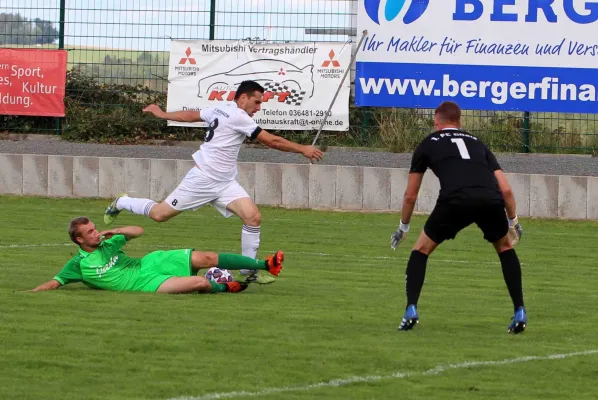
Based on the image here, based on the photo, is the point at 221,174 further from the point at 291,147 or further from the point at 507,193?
the point at 507,193

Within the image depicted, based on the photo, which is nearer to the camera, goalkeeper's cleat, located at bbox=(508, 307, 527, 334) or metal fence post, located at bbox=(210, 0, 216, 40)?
goalkeeper's cleat, located at bbox=(508, 307, 527, 334)

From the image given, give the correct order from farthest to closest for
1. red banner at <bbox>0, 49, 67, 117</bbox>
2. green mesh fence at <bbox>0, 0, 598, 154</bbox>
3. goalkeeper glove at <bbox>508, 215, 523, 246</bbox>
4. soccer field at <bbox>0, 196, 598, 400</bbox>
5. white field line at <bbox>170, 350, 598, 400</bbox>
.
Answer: red banner at <bbox>0, 49, 67, 117</bbox>
green mesh fence at <bbox>0, 0, 598, 154</bbox>
goalkeeper glove at <bbox>508, 215, 523, 246</bbox>
soccer field at <bbox>0, 196, 598, 400</bbox>
white field line at <bbox>170, 350, 598, 400</bbox>

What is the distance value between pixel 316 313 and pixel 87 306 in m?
1.86

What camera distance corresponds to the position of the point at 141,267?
1217cm

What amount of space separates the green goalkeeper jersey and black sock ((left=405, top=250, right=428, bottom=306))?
297 cm

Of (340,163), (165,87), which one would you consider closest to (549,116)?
(340,163)

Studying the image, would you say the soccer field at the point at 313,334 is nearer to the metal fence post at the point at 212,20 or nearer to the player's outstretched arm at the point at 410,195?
the player's outstretched arm at the point at 410,195

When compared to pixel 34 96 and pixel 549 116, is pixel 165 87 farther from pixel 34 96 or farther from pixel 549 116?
pixel 549 116

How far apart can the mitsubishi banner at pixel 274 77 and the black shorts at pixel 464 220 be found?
554 inches

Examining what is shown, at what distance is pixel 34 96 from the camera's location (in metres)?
25.6

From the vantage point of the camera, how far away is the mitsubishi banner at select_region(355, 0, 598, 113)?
23.5 m

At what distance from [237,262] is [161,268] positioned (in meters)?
0.68

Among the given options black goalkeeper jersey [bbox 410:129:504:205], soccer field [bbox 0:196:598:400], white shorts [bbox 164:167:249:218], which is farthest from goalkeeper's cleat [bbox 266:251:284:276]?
black goalkeeper jersey [bbox 410:129:504:205]

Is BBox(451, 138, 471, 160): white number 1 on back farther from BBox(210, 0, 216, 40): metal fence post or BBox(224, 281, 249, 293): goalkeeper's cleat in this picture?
BBox(210, 0, 216, 40): metal fence post
